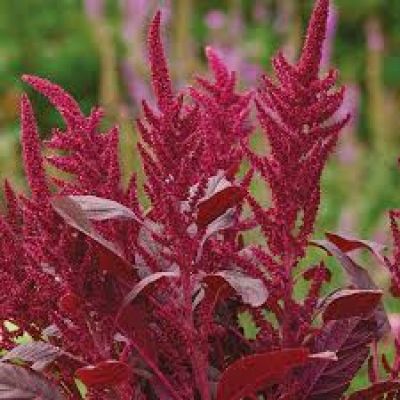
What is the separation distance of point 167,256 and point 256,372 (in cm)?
14

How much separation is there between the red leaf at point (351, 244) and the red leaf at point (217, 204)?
0.19 m

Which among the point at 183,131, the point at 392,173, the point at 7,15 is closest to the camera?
the point at 183,131

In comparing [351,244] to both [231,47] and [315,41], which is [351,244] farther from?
[231,47]

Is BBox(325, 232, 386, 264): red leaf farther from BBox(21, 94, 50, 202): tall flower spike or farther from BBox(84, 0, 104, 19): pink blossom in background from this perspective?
BBox(84, 0, 104, 19): pink blossom in background

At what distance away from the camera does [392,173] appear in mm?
5820

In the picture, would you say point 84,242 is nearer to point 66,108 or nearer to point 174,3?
point 66,108

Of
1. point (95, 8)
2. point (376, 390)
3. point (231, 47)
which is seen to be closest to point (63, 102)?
point (376, 390)

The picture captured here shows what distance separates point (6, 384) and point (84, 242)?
6.1 inches

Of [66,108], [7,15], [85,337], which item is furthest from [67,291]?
[7,15]

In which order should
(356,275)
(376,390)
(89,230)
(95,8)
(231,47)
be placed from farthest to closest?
(231,47) → (95,8) → (356,275) → (376,390) → (89,230)

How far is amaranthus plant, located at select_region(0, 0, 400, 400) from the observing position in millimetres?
1206

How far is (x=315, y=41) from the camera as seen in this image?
122 cm

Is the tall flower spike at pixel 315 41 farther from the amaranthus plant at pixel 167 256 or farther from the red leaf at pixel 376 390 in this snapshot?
the red leaf at pixel 376 390

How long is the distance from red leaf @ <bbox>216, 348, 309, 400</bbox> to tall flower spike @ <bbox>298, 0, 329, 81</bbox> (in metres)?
0.27
